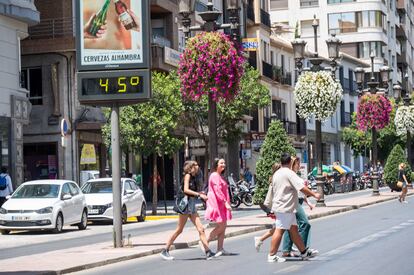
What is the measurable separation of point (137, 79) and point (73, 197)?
11034mm

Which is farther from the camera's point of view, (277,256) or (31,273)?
(277,256)

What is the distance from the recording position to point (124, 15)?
21156 mm

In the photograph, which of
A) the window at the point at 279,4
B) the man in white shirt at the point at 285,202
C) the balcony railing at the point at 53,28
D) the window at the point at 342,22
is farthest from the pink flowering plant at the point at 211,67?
the window at the point at 279,4

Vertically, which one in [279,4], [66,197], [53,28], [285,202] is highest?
[279,4]

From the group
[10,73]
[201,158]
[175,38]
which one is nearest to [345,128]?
[201,158]

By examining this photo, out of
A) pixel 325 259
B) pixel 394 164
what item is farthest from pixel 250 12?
pixel 325 259

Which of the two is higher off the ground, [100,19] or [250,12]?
[250,12]

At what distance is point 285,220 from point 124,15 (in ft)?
20.3

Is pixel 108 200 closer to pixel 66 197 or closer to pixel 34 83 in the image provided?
pixel 66 197

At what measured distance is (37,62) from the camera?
153ft

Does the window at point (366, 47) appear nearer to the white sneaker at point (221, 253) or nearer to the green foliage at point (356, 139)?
the green foliage at point (356, 139)

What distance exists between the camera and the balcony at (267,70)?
70688 mm

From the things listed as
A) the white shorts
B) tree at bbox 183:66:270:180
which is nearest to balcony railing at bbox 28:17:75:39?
tree at bbox 183:66:270:180

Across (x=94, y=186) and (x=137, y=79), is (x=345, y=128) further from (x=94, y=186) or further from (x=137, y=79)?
(x=137, y=79)
